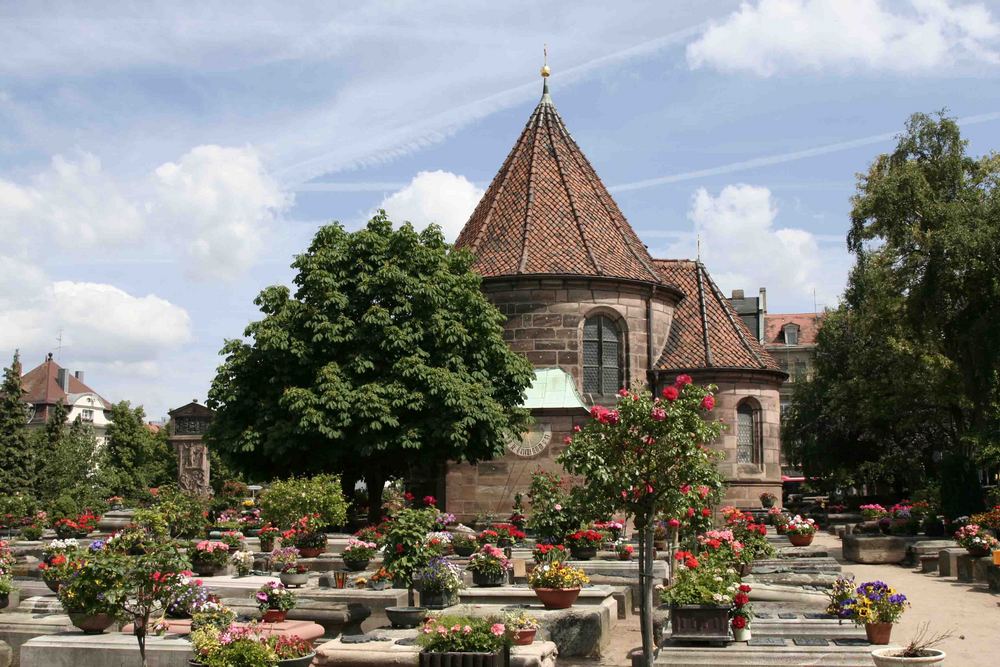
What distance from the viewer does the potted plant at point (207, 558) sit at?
19.9 m

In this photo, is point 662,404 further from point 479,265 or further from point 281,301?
point 479,265

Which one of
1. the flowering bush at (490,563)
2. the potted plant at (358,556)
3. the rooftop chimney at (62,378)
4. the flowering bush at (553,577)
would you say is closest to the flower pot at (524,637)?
the flowering bush at (553,577)

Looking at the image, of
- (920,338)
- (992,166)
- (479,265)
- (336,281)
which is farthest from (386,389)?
(992,166)

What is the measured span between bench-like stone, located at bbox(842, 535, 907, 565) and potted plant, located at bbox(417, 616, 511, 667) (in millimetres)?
17739

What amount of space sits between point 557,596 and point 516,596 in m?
1.52

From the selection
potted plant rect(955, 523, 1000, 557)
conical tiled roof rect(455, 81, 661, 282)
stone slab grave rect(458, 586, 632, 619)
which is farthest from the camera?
conical tiled roof rect(455, 81, 661, 282)

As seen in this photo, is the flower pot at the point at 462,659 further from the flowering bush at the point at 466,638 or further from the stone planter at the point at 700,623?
the stone planter at the point at 700,623

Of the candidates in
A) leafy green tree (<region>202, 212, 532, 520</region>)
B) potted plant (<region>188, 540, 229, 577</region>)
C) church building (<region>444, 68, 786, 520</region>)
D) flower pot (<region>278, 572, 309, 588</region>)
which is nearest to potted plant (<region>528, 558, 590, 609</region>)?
flower pot (<region>278, 572, 309, 588</region>)

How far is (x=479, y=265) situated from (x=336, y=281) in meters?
6.45

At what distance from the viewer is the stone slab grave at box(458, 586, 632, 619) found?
1594 centimetres

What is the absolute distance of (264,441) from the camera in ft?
95.4

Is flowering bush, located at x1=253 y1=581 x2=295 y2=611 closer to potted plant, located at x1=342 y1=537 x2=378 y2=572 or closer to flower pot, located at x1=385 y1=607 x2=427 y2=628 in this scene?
flower pot, located at x1=385 y1=607 x2=427 y2=628

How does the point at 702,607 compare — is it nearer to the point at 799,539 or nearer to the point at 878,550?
the point at 799,539

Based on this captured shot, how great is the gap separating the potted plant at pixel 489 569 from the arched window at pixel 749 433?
2065 cm
